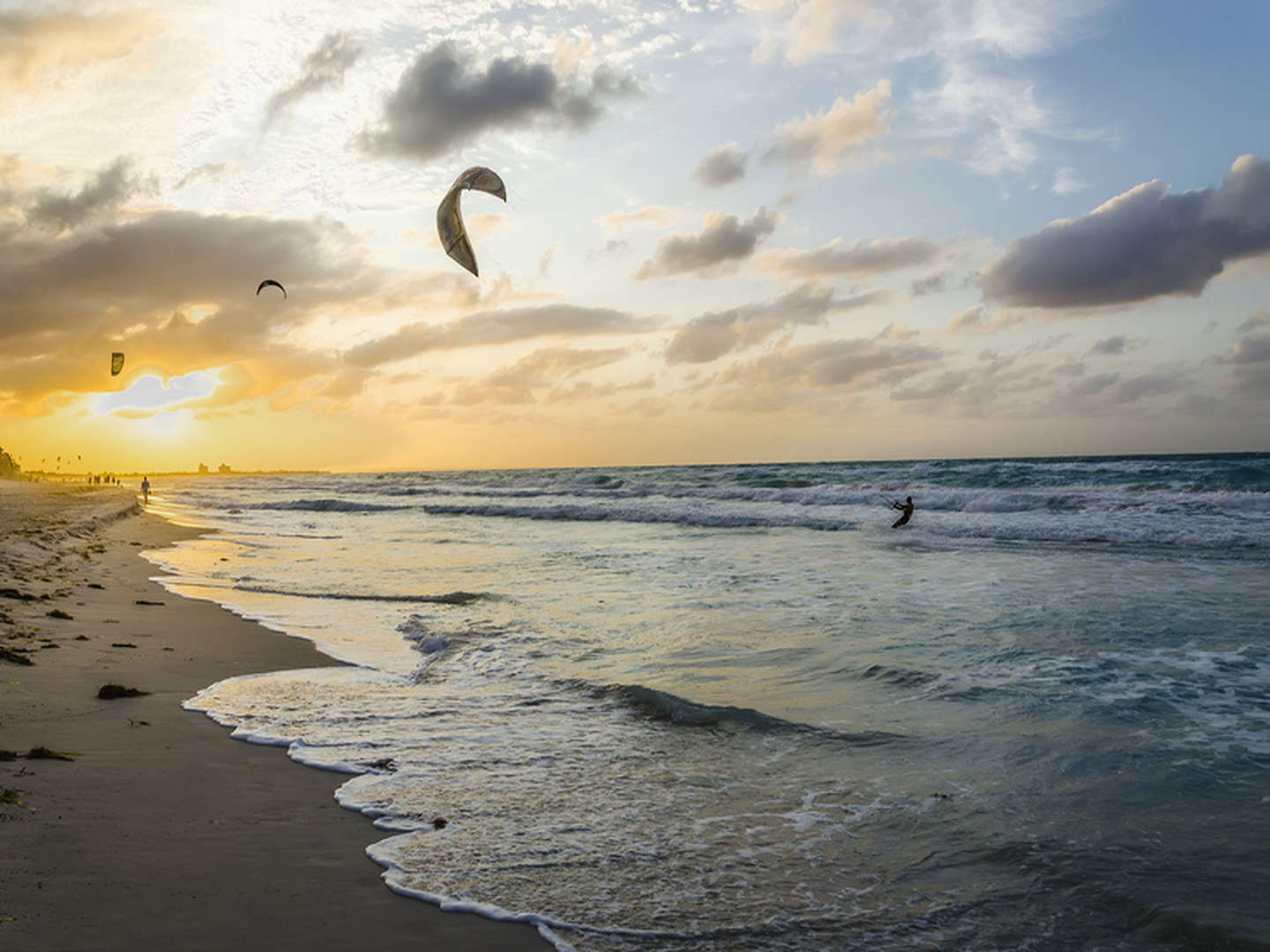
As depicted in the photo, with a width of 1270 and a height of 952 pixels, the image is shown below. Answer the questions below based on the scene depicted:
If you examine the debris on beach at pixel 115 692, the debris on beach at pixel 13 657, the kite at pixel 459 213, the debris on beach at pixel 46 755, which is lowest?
the debris on beach at pixel 115 692

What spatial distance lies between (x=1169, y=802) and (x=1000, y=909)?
67.5 inches

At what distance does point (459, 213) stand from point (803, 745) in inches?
416

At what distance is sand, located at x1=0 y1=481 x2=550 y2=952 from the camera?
3.10 meters

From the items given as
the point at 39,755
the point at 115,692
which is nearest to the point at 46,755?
the point at 39,755

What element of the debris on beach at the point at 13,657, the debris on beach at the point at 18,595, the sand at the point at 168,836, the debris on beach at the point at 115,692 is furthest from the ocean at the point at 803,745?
the debris on beach at the point at 18,595

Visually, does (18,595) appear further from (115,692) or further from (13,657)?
(115,692)

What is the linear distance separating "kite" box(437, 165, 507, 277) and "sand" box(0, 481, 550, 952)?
7260 mm

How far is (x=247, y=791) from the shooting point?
15.1 feet

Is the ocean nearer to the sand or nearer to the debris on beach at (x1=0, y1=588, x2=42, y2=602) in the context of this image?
the sand

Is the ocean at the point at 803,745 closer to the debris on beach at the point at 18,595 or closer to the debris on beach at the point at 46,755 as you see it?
the debris on beach at the point at 46,755

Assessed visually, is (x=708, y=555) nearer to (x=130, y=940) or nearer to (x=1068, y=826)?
(x=1068, y=826)

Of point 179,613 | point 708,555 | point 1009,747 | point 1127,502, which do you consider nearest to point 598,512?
point 708,555

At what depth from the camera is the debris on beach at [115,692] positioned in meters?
6.35

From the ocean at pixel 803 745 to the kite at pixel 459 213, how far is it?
17.4 feet
